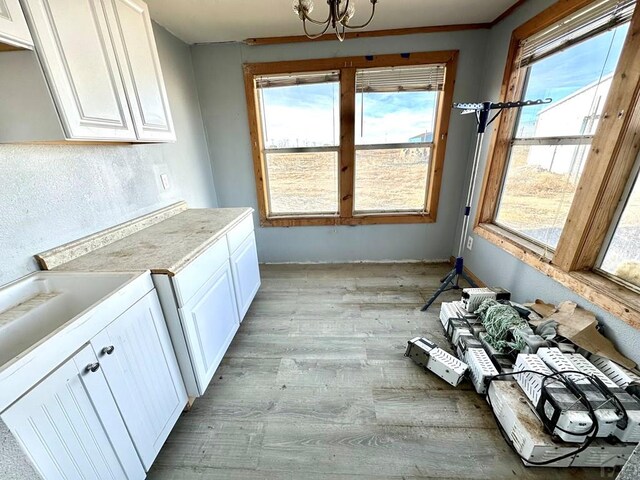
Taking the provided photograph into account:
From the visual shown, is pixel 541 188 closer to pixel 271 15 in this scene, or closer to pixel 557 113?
pixel 557 113

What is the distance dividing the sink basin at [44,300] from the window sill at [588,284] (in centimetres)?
230

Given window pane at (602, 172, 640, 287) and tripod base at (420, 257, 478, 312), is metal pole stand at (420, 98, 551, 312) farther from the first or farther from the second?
window pane at (602, 172, 640, 287)

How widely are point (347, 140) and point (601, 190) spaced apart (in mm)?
1937

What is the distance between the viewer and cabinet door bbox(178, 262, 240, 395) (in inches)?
53.0

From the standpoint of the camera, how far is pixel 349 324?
2143 mm

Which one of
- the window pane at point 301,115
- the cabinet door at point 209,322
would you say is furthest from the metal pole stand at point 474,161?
the cabinet door at point 209,322

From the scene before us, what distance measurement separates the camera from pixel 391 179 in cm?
284

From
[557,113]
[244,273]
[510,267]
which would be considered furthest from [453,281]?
[244,273]

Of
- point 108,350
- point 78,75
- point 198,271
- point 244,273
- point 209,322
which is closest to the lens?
point 108,350

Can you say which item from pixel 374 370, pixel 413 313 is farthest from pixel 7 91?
pixel 413 313

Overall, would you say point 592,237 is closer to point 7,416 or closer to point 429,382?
point 429,382

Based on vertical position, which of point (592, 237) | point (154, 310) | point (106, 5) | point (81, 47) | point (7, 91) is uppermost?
point (106, 5)

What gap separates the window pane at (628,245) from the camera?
1.35 meters

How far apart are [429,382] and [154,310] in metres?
1.60
